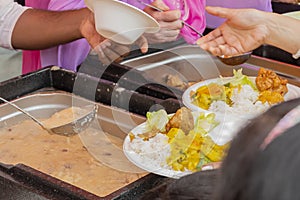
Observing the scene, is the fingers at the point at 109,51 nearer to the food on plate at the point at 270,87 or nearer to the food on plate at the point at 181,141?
the food on plate at the point at 181,141

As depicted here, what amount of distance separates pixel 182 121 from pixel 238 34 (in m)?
0.66

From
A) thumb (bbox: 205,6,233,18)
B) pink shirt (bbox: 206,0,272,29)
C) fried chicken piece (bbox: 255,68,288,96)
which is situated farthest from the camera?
pink shirt (bbox: 206,0,272,29)

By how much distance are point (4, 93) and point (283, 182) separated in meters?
1.33

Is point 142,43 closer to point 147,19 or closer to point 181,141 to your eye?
point 147,19

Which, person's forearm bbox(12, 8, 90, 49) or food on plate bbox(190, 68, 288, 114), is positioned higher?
person's forearm bbox(12, 8, 90, 49)

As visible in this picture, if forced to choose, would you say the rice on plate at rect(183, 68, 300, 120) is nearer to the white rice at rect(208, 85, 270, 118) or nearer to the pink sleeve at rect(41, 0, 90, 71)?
the white rice at rect(208, 85, 270, 118)

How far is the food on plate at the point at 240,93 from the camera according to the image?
151 centimetres

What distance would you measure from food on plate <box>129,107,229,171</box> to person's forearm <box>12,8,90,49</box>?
58cm

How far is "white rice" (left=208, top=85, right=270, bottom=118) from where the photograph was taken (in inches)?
57.7

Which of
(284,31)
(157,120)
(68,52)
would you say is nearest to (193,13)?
(284,31)

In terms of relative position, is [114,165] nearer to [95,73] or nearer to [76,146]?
[76,146]

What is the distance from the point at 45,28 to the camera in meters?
1.81

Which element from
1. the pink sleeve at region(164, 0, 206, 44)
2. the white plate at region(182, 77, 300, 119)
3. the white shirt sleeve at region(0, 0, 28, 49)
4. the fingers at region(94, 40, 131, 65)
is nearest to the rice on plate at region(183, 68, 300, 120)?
the white plate at region(182, 77, 300, 119)

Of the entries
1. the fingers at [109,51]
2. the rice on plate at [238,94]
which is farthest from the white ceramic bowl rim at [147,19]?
the rice on plate at [238,94]
